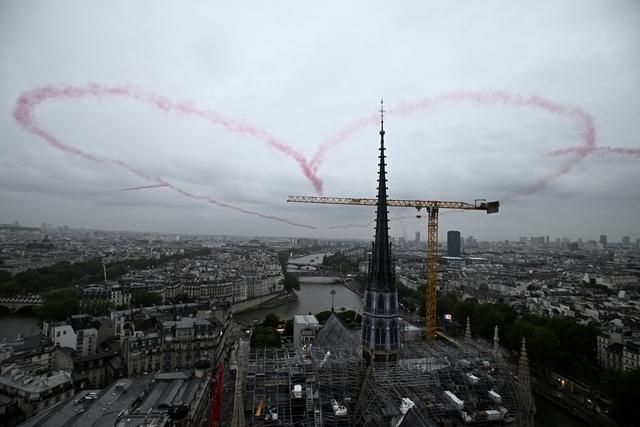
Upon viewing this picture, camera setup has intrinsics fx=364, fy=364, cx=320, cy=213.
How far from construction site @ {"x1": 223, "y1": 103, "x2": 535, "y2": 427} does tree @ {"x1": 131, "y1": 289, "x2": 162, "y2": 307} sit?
37865mm

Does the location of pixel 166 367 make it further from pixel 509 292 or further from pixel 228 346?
pixel 509 292

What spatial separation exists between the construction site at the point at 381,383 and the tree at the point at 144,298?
37865 millimetres

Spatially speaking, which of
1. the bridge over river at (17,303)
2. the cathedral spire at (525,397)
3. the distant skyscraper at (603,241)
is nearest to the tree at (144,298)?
the bridge over river at (17,303)

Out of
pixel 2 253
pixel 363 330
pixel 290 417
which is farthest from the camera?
pixel 2 253

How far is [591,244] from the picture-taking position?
176m

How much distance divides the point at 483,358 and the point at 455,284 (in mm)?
56298

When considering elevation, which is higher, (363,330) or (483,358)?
(363,330)

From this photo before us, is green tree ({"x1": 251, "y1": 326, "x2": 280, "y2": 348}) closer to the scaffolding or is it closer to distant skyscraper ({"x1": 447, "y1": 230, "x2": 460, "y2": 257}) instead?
the scaffolding

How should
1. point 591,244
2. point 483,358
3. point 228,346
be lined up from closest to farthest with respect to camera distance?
1. point 483,358
2. point 228,346
3. point 591,244

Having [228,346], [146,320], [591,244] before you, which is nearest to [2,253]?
[146,320]

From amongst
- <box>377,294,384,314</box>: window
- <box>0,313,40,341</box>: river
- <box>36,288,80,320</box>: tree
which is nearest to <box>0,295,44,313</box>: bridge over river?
<box>0,313,40,341</box>: river

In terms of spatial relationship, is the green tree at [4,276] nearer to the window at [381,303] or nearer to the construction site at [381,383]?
the construction site at [381,383]

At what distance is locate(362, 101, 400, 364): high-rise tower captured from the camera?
15391 millimetres

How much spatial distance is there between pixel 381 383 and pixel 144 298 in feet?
142
